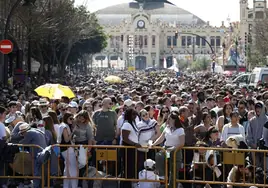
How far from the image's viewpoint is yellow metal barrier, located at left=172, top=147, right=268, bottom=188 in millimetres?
12555

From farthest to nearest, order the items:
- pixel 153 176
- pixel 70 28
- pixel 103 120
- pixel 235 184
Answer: pixel 70 28 < pixel 103 120 < pixel 153 176 < pixel 235 184

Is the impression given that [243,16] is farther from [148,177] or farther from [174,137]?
[148,177]

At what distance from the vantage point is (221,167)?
1307 centimetres

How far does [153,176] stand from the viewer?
1345 cm

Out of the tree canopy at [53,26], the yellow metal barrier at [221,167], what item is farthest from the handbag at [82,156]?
the tree canopy at [53,26]

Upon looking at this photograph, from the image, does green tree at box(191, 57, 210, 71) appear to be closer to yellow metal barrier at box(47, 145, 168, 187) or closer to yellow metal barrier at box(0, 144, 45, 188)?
yellow metal barrier at box(47, 145, 168, 187)

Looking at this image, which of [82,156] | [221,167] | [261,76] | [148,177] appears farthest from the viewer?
[261,76]

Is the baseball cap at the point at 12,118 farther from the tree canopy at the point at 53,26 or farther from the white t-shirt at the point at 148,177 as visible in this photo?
the tree canopy at the point at 53,26

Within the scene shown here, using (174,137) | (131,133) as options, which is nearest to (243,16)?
(131,133)

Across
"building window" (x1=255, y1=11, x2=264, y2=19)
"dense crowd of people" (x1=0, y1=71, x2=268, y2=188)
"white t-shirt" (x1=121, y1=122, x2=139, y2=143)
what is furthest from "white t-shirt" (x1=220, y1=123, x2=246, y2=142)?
"building window" (x1=255, y1=11, x2=264, y2=19)

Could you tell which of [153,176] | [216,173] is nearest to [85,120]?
[153,176]

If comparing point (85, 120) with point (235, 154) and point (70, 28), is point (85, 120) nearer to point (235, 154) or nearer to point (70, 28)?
point (235, 154)

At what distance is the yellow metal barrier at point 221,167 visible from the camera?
12.6m

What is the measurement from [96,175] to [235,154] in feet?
7.92
